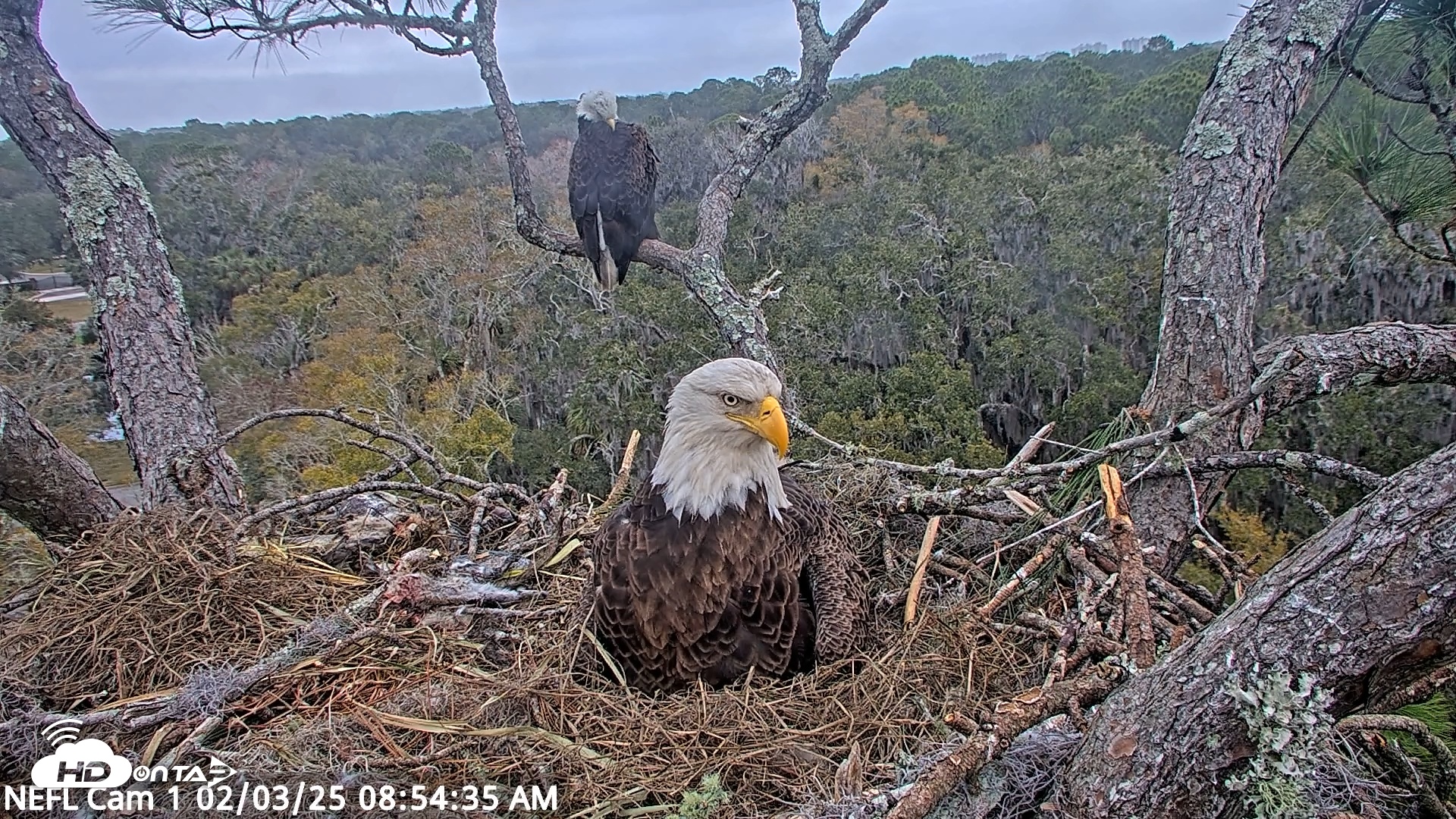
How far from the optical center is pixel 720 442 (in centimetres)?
235

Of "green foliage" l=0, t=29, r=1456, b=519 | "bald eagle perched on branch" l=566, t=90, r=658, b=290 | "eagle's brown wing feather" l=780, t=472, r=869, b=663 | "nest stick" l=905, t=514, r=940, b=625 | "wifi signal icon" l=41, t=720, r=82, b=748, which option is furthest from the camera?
"green foliage" l=0, t=29, r=1456, b=519

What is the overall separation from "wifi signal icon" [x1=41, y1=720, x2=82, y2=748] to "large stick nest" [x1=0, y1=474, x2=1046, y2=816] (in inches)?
2.2

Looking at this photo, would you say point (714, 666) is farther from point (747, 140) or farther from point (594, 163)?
point (594, 163)

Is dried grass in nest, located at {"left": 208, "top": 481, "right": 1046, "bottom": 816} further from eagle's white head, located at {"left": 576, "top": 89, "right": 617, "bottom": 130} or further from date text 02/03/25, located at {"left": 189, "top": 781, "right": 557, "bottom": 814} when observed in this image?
eagle's white head, located at {"left": 576, "top": 89, "right": 617, "bottom": 130}

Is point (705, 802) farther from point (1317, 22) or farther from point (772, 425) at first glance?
point (1317, 22)

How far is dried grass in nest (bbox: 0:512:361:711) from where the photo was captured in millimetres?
2395

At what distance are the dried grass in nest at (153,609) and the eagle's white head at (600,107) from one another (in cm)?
432

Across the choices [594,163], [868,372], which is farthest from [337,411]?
[868,372]

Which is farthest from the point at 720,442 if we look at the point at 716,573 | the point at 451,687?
the point at 451,687

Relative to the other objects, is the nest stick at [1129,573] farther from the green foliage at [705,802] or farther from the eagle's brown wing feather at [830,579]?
the green foliage at [705,802]

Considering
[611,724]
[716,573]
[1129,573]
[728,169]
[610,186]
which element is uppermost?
[610,186]

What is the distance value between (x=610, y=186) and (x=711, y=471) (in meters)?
3.96

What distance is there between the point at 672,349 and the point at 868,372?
135 inches

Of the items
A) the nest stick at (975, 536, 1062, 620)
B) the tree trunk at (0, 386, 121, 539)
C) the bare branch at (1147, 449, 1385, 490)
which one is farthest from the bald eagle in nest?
the tree trunk at (0, 386, 121, 539)
